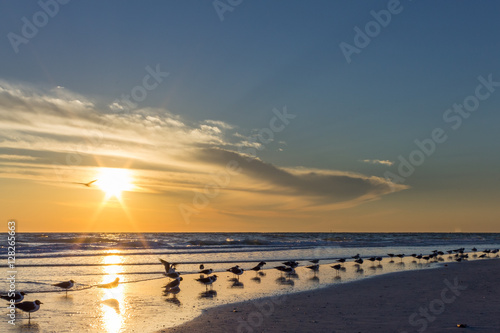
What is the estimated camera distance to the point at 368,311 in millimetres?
12180

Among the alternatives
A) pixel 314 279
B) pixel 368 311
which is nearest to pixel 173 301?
pixel 368 311

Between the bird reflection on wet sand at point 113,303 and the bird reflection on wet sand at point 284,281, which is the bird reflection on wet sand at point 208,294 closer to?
the bird reflection on wet sand at point 113,303

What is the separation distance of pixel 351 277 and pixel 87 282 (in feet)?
43.2

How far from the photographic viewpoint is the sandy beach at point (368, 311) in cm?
1024

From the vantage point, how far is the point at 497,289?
1566 centimetres

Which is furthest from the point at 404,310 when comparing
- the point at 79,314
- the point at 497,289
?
the point at 79,314

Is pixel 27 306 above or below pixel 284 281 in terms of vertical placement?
above

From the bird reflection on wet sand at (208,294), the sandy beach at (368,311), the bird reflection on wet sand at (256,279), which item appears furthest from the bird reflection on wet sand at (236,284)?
the sandy beach at (368,311)

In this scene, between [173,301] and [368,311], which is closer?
[368,311]

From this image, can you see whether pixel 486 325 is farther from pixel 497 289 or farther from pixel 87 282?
pixel 87 282

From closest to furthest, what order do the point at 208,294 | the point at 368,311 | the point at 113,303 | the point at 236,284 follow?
the point at 368,311, the point at 113,303, the point at 208,294, the point at 236,284

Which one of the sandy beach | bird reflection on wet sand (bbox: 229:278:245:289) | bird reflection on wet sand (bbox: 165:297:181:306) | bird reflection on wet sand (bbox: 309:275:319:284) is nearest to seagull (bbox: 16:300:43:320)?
bird reflection on wet sand (bbox: 165:297:181:306)

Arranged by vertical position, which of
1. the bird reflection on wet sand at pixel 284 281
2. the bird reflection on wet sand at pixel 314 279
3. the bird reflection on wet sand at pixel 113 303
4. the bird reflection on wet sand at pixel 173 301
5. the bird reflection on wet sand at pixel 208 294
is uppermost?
the bird reflection on wet sand at pixel 113 303

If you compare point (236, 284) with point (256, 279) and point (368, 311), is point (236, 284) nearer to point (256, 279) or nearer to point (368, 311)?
point (256, 279)
